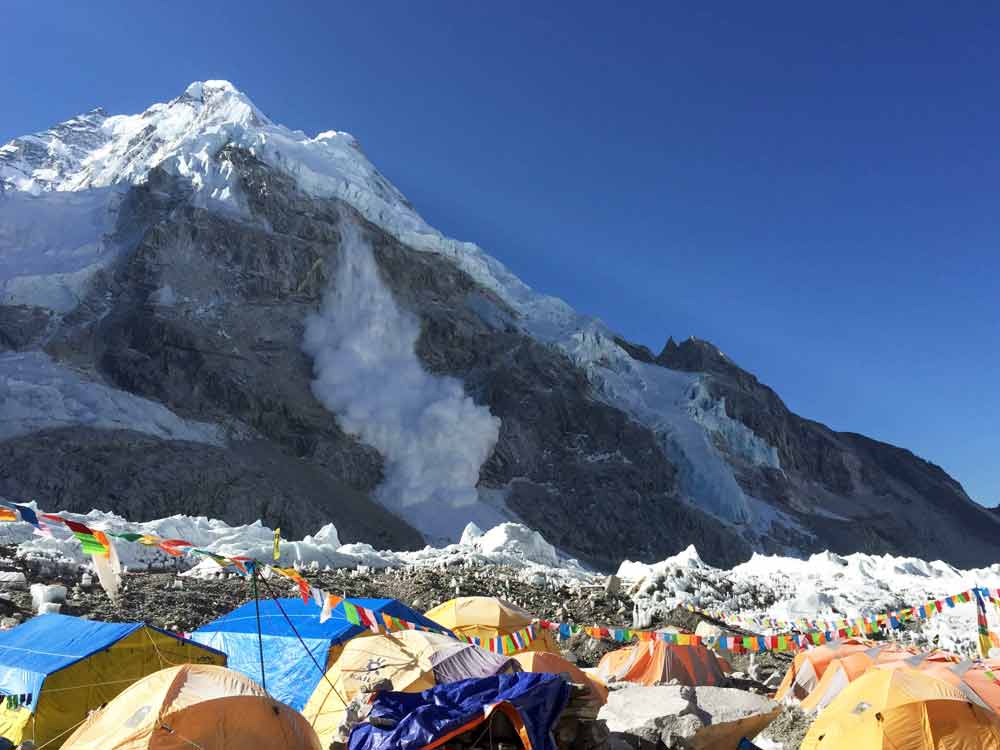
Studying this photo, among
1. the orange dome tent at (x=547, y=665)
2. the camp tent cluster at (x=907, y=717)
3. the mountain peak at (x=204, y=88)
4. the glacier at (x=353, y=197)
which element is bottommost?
the orange dome tent at (x=547, y=665)

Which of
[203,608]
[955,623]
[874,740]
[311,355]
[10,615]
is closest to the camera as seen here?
[874,740]

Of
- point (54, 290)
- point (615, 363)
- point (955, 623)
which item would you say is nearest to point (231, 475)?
point (54, 290)

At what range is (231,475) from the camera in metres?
55.2

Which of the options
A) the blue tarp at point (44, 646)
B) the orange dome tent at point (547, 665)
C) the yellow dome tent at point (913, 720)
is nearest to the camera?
the yellow dome tent at point (913, 720)

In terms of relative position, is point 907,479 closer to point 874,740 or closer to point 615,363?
point 615,363

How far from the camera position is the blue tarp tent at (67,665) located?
9.80 metres

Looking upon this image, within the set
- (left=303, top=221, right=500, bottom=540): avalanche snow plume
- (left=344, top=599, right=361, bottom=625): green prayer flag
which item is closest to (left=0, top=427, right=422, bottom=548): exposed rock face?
(left=303, top=221, right=500, bottom=540): avalanche snow plume

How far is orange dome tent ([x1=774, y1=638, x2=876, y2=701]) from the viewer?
14.8 meters

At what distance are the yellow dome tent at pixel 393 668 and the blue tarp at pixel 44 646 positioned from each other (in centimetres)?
291

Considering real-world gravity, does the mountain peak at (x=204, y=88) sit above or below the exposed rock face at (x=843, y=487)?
above

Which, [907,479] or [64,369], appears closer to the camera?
[64,369]

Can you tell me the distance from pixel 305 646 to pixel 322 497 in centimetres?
5028

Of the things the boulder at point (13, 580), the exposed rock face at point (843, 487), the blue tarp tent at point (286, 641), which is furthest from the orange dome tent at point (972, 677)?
the exposed rock face at point (843, 487)

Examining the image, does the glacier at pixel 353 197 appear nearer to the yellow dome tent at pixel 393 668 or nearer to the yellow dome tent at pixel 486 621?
the yellow dome tent at pixel 486 621
